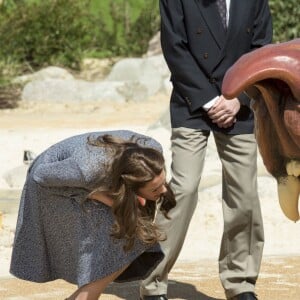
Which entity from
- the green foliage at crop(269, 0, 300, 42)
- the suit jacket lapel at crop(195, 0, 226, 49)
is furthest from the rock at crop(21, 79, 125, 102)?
the suit jacket lapel at crop(195, 0, 226, 49)

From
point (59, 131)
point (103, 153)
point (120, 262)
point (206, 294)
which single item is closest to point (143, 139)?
point (103, 153)

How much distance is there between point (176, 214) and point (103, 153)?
3.03 feet

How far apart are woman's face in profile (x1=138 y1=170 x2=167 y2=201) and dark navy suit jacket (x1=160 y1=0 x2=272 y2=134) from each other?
0.86 m

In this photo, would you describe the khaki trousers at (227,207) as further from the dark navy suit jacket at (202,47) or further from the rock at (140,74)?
the rock at (140,74)

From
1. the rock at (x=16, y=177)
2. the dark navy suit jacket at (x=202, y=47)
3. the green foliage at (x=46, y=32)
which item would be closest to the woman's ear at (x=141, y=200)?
the dark navy suit jacket at (x=202, y=47)

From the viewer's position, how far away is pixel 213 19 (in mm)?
5145

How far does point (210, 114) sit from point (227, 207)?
533 millimetres

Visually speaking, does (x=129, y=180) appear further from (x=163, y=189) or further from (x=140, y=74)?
(x=140, y=74)

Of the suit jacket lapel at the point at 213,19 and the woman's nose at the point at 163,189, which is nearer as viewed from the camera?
the woman's nose at the point at 163,189

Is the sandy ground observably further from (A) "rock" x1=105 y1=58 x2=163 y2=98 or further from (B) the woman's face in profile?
(A) "rock" x1=105 y1=58 x2=163 y2=98

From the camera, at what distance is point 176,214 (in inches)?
207

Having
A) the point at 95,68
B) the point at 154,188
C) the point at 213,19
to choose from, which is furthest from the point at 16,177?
the point at 95,68

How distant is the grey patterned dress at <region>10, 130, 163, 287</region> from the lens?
450cm

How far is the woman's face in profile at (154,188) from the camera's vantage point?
14.4 feet
